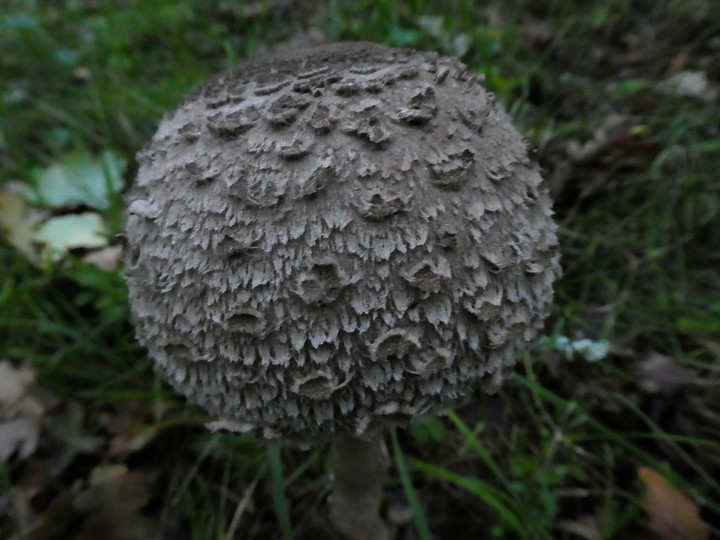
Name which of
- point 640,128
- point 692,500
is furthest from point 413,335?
point 640,128

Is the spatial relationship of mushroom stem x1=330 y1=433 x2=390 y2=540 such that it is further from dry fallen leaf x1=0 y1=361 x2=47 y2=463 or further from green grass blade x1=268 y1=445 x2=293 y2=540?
dry fallen leaf x1=0 y1=361 x2=47 y2=463

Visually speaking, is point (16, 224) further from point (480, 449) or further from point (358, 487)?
point (480, 449)

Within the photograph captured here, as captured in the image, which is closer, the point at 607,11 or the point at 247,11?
the point at 607,11

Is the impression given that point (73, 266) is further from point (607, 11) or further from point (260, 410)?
point (607, 11)

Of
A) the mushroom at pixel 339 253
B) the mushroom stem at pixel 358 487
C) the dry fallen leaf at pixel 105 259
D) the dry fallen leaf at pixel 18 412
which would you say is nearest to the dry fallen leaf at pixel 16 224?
the dry fallen leaf at pixel 105 259

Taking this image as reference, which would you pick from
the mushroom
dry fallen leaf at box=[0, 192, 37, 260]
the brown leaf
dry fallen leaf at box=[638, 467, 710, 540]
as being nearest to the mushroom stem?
the mushroom

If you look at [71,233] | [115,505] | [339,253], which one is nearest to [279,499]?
[115,505]
